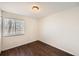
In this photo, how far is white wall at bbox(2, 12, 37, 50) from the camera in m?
3.35

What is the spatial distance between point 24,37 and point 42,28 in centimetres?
142

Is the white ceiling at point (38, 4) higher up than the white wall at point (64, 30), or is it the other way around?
the white ceiling at point (38, 4)

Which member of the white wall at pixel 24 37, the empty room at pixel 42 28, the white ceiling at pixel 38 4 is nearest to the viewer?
the white ceiling at pixel 38 4

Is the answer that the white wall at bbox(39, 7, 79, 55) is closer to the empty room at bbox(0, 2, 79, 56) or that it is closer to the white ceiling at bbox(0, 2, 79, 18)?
the empty room at bbox(0, 2, 79, 56)

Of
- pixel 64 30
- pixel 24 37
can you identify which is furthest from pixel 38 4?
pixel 24 37

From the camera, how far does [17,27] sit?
12.5ft

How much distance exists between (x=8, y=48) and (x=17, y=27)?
1180mm

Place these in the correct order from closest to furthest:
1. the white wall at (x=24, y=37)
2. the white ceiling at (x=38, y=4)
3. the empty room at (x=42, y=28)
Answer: the white ceiling at (x=38, y=4)
the empty room at (x=42, y=28)
the white wall at (x=24, y=37)

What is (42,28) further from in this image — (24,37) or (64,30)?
(64,30)

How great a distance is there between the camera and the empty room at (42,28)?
102 inches

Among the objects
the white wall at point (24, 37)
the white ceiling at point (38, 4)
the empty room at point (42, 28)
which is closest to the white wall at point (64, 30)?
the empty room at point (42, 28)

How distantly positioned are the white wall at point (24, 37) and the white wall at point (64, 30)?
1197 millimetres

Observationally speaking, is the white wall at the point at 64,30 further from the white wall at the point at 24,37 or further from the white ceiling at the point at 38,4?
the white wall at the point at 24,37

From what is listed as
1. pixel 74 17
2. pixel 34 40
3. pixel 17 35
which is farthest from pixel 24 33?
pixel 74 17
